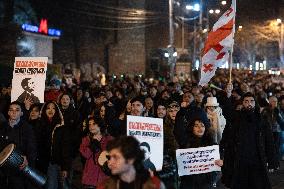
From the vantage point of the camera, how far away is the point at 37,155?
25.4 ft

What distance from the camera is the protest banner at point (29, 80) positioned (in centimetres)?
905

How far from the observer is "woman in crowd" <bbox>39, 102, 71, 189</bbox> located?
294 inches

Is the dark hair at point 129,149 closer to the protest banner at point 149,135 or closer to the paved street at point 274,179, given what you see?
the protest banner at point 149,135

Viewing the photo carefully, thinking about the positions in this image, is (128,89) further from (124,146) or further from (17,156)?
(124,146)

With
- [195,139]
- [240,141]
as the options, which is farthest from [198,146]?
[240,141]

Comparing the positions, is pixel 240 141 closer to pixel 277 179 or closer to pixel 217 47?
pixel 277 179

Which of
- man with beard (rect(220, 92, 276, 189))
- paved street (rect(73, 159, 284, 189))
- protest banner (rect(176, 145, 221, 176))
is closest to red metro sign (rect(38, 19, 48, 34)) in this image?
paved street (rect(73, 159, 284, 189))

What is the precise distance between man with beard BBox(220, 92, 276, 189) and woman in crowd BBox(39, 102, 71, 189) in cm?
247

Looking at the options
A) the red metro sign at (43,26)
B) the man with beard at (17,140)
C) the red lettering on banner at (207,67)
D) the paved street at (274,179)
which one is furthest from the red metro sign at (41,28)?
the man with beard at (17,140)

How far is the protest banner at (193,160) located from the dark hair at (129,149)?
9.67 ft

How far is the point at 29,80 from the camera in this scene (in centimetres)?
917

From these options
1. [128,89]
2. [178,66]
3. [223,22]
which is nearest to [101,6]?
[178,66]

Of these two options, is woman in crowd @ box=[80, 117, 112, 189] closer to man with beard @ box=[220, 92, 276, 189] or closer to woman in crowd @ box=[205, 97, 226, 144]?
man with beard @ box=[220, 92, 276, 189]

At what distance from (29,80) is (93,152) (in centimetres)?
326
